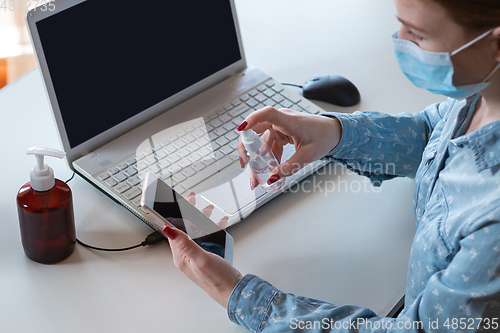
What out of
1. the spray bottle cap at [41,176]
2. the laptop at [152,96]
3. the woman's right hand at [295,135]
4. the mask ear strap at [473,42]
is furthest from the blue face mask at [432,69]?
the spray bottle cap at [41,176]

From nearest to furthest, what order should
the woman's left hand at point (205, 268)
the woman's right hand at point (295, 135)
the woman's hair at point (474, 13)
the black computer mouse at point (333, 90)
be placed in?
the woman's hair at point (474, 13), the woman's left hand at point (205, 268), the woman's right hand at point (295, 135), the black computer mouse at point (333, 90)

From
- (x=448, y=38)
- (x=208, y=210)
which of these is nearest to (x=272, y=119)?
(x=208, y=210)

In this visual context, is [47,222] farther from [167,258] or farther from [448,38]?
[448,38]

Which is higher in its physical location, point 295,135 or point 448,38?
point 448,38

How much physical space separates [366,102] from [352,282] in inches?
20.7

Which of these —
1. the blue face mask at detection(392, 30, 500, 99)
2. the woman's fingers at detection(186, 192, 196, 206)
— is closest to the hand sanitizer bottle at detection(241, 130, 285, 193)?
the woman's fingers at detection(186, 192, 196, 206)

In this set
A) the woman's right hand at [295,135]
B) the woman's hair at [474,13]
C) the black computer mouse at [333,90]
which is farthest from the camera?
the black computer mouse at [333,90]

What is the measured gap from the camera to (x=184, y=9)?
105 cm

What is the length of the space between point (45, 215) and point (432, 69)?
60 centimetres

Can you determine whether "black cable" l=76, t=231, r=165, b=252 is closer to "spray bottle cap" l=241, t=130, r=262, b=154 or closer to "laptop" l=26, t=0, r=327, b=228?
"laptop" l=26, t=0, r=327, b=228

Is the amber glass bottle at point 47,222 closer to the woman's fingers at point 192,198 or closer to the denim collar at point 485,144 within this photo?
the woman's fingers at point 192,198

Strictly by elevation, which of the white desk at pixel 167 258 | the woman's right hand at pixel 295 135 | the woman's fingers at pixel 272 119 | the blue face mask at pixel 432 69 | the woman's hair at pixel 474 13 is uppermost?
the woman's hair at pixel 474 13

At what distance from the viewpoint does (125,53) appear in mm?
994

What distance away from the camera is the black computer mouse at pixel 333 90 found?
1.17 m
